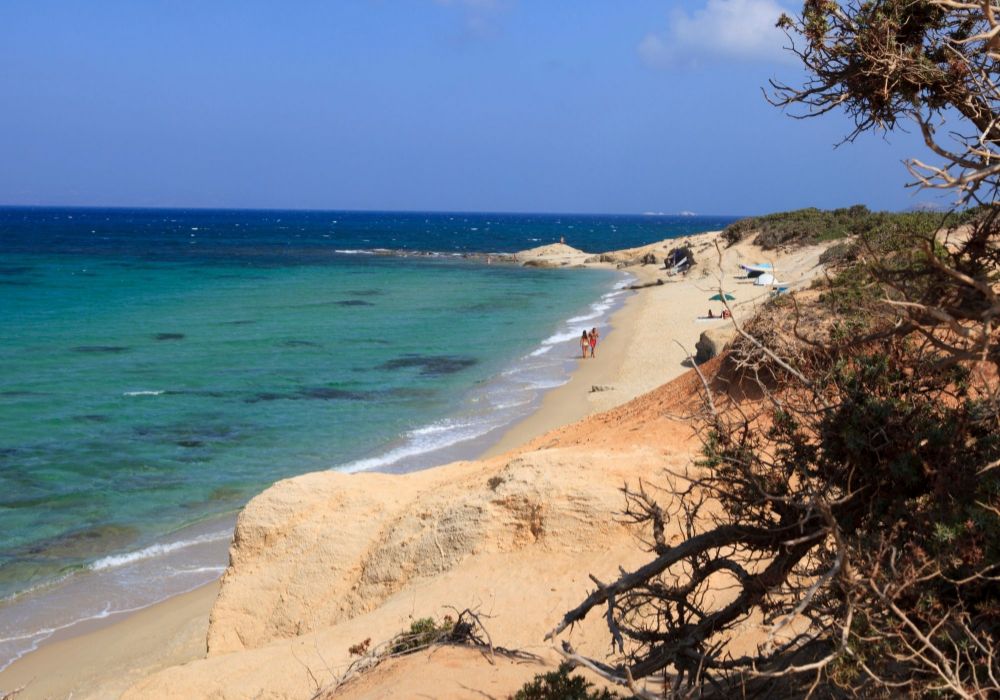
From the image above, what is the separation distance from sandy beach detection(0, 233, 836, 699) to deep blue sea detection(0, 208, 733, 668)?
53.7 inches

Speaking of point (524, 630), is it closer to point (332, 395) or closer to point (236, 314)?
point (332, 395)

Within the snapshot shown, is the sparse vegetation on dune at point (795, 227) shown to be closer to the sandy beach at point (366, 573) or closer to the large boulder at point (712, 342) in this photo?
the large boulder at point (712, 342)

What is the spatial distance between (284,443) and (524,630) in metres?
12.3

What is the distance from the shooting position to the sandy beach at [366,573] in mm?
9156

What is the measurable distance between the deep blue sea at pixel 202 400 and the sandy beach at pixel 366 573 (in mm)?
1365

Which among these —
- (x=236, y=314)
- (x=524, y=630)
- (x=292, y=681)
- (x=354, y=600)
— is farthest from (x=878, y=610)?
(x=236, y=314)

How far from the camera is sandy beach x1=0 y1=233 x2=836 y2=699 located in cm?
916

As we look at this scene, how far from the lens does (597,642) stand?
8414mm

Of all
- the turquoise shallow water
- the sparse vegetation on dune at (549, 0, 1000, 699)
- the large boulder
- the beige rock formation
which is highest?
the sparse vegetation on dune at (549, 0, 1000, 699)

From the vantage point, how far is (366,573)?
10.5 metres

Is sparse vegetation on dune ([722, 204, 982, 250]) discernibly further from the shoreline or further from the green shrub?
the green shrub

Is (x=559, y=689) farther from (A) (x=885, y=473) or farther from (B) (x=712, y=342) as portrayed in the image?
(B) (x=712, y=342)

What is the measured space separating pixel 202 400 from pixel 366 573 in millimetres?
15189

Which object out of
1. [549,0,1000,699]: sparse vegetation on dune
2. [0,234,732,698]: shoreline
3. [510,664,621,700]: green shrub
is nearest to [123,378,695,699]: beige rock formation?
[0,234,732,698]: shoreline
